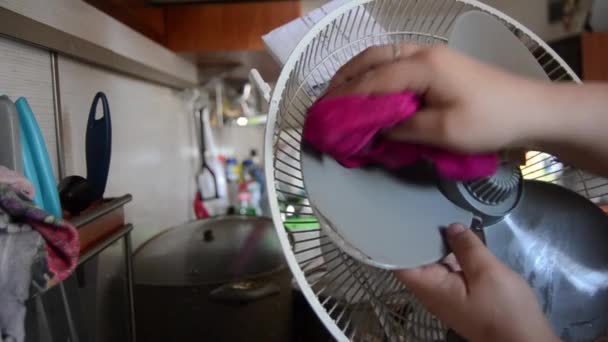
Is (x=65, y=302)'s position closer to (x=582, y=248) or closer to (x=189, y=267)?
(x=189, y=267)

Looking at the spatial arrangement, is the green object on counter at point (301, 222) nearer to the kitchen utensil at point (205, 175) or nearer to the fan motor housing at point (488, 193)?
the fan motor housing at point (488, 193)

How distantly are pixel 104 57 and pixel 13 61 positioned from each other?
A: 7.6 inches

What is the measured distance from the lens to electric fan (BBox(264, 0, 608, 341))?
33 cm

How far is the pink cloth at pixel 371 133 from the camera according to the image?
29 centimetres

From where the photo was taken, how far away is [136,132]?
83 cm

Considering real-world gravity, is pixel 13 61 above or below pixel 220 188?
above

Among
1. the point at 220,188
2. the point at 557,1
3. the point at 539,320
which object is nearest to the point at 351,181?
the point at 539,320

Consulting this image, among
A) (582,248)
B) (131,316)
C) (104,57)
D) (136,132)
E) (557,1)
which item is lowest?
(131,316)

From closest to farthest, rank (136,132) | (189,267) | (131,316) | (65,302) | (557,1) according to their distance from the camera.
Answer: (65,302)
(131,316)
(189,267)
(136,132)
(557,1)

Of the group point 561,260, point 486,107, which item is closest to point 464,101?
point 486,107

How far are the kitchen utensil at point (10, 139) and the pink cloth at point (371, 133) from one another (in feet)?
0.86

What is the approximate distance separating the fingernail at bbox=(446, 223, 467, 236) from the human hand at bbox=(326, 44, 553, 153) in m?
0.10

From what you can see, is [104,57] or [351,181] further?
[104,57]

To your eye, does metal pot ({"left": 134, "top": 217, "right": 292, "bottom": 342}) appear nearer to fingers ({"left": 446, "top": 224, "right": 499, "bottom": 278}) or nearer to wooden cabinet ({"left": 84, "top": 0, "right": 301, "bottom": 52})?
fingers ({"left": 446, "top": 224, "right": 499, "bottom": 278})
